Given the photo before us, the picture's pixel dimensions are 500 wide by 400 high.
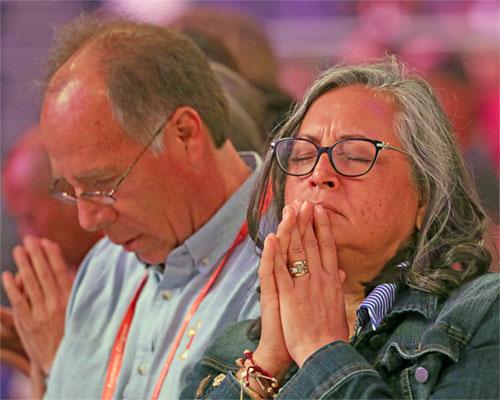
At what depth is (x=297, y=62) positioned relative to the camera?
4.03m

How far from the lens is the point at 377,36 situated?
3.81 m

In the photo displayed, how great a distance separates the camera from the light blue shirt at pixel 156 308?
229 centimetres

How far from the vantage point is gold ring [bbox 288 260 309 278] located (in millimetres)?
1710

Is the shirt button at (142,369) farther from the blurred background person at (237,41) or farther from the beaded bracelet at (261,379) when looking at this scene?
the blurred background person at (237,41)

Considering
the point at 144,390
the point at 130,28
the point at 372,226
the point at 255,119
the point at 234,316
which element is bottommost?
the point at 144,390

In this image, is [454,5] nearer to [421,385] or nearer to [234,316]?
[234,316]

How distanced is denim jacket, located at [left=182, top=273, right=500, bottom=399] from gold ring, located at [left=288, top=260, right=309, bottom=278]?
17 cm

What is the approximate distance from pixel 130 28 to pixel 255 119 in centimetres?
80

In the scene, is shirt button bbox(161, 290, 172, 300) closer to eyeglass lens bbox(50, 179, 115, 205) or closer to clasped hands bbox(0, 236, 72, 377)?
eyeglass lens bbox(50, 179, 115, 205)

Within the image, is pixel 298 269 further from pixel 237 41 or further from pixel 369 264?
pixel 237 41

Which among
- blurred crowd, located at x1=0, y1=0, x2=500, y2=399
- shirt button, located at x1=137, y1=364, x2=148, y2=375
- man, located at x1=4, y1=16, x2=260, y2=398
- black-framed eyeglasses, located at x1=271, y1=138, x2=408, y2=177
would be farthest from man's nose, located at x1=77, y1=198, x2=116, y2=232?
blurred crowd, located at x1=0, y1=0, x2=500, y2=399

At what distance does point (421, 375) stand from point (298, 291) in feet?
1.00

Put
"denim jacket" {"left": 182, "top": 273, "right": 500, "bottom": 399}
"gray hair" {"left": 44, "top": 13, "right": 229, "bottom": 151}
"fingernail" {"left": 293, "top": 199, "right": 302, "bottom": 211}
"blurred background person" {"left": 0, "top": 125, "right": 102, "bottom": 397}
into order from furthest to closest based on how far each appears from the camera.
A: "blurred background person" {"left": 0, "top": 125, "right": 102, "bottom": 397}
"gray hair" {"left": 44, "top": 13, "right": 229, "bottom": 151}
"fingernail" {"left": 293, "top": 199, "right": 302, "bottom": 211}
"denim jacket" {"left": 182, "top": 273, "right": 500, "bottom": 399}

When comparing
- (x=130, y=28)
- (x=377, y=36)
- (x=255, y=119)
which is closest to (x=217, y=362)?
(x=130, y=28)
